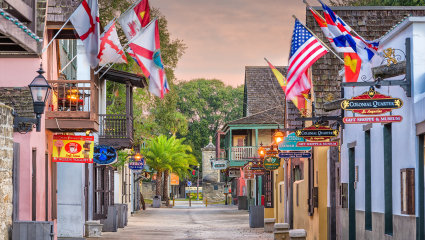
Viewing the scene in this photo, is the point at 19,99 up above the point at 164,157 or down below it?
above

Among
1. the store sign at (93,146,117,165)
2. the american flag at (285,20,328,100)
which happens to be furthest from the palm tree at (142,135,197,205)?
the american flag at (285,20,328,100)

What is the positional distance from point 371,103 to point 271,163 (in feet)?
59.9

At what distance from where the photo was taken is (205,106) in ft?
351

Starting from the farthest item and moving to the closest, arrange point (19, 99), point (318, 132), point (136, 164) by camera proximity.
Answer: point (136, 164) < point (318, 132) < point (19, 99)

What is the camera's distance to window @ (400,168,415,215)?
1420 cm

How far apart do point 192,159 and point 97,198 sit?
154 feet

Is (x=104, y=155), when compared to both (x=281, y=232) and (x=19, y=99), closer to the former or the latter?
(x=281, y=232)

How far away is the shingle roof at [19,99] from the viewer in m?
18.9

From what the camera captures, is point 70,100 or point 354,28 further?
point 354,28

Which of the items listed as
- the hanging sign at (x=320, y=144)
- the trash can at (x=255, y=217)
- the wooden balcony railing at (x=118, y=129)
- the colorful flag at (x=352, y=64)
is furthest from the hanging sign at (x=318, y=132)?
the trash can at (x=255, y=217)

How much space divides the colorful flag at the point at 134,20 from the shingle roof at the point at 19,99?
356cm

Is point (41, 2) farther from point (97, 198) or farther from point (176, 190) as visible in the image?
point (176, 190)

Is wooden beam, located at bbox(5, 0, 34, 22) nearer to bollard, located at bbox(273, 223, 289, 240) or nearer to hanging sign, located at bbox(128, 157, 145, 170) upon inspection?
bollard, located at bbox(273, 223, 289, 240)

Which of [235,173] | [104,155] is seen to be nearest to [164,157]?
[235,173]
